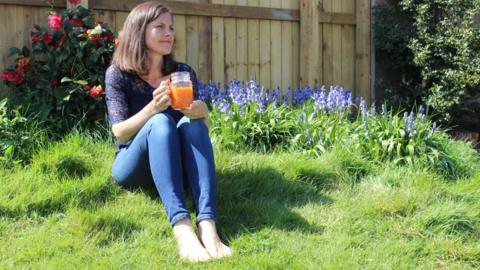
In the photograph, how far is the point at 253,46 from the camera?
507 centimetres

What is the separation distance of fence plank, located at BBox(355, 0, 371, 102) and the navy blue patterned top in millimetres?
3341

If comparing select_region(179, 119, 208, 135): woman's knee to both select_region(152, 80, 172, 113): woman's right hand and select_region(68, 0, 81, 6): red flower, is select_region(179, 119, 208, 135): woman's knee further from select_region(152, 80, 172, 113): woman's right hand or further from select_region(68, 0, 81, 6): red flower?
select_region(68, 0, 81, 6): red flower

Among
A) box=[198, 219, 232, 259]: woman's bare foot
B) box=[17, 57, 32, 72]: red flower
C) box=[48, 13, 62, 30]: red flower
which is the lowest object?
box=[198, 219, 232, 259]: woman's bare foot

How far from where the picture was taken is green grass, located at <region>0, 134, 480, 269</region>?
2457 mm

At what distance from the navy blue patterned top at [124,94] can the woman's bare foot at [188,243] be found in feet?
2.01

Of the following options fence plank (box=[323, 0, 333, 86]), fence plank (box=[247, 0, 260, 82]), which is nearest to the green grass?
fence plank (box=[247, 0, 260, 82])

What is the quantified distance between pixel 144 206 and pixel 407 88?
3.74 m

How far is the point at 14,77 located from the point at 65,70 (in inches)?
12.5

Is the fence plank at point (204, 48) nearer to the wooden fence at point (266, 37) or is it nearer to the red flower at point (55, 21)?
the wooden fence at point (266, 37)

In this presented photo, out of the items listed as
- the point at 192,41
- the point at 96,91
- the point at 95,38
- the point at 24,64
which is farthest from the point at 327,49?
the point at 24,64

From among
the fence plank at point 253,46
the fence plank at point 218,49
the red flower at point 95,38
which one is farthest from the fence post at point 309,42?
the red flower at point 95,38

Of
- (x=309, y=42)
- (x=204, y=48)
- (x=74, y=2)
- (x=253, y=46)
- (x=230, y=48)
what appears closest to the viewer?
(x=74, y=2)

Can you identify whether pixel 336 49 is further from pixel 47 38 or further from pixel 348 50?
pixel 47 38

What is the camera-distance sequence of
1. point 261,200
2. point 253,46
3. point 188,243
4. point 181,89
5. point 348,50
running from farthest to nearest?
point 348,50
point 253,46
point 261,200
point 181,89
point 188,243
